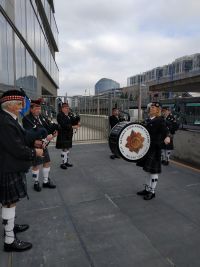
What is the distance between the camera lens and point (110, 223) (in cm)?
356

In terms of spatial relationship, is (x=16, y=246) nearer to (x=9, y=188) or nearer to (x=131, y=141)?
(x=9, y=188)

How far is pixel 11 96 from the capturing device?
8.97ft

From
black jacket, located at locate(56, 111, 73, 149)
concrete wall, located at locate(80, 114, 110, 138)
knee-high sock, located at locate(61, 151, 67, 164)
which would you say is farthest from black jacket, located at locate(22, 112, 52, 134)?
concrete wall, located at locate(80, 114, 110, 138)

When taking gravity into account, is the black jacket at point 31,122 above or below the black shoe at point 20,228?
above

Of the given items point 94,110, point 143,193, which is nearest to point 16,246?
point 143,193

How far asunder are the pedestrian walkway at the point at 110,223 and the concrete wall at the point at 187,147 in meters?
1.39

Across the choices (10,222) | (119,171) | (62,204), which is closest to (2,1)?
(119,171)

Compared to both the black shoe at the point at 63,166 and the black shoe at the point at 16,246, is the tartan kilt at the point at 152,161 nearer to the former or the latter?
the black shoe at the point at 16,246

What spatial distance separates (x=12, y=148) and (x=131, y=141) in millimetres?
2204

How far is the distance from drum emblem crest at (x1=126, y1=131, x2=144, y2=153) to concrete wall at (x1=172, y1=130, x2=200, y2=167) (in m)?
3.44

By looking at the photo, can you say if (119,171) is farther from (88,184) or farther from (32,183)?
(32,183)

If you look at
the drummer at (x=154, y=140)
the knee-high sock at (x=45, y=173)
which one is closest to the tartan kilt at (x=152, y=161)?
the drummer at (x=154, y=140)

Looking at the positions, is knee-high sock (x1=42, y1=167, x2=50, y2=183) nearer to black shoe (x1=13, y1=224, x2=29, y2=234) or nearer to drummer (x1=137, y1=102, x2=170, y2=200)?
black shoe (x1=13, y1=224, x2=29, y2=234)

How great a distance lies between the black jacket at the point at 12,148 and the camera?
2.57 metres
